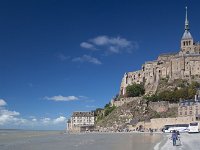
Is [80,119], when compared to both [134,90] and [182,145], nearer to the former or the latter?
[134,90]

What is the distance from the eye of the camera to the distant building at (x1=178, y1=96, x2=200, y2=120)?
3188 inches

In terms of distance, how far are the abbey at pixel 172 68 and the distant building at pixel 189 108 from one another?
16.2 metres

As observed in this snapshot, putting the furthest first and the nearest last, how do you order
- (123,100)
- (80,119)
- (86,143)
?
1. (80,119)
2. (123,100)
3. (86,143)

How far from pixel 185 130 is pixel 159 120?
12198 millimetres

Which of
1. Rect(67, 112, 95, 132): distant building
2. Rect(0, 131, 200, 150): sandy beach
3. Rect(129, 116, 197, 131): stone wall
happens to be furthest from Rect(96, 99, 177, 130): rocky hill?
Rect(0, 131, 200, 150): sandy beach

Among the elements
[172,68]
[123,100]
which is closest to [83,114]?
[123,100]

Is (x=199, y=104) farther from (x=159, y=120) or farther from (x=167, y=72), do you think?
(x=167, y=72)

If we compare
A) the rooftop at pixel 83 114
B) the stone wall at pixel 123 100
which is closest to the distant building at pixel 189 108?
the stone wall at pixel 123 100

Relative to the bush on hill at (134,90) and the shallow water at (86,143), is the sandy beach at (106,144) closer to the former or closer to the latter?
the shallow water at (86,143)

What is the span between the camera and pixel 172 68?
103 m

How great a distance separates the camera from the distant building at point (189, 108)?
81.0 m

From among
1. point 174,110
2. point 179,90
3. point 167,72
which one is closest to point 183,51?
point 167,72

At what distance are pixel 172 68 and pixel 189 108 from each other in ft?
74.2

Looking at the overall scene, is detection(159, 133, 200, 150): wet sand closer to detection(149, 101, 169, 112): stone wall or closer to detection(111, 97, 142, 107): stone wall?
detection(149, 101, 169, 112): stone wall
